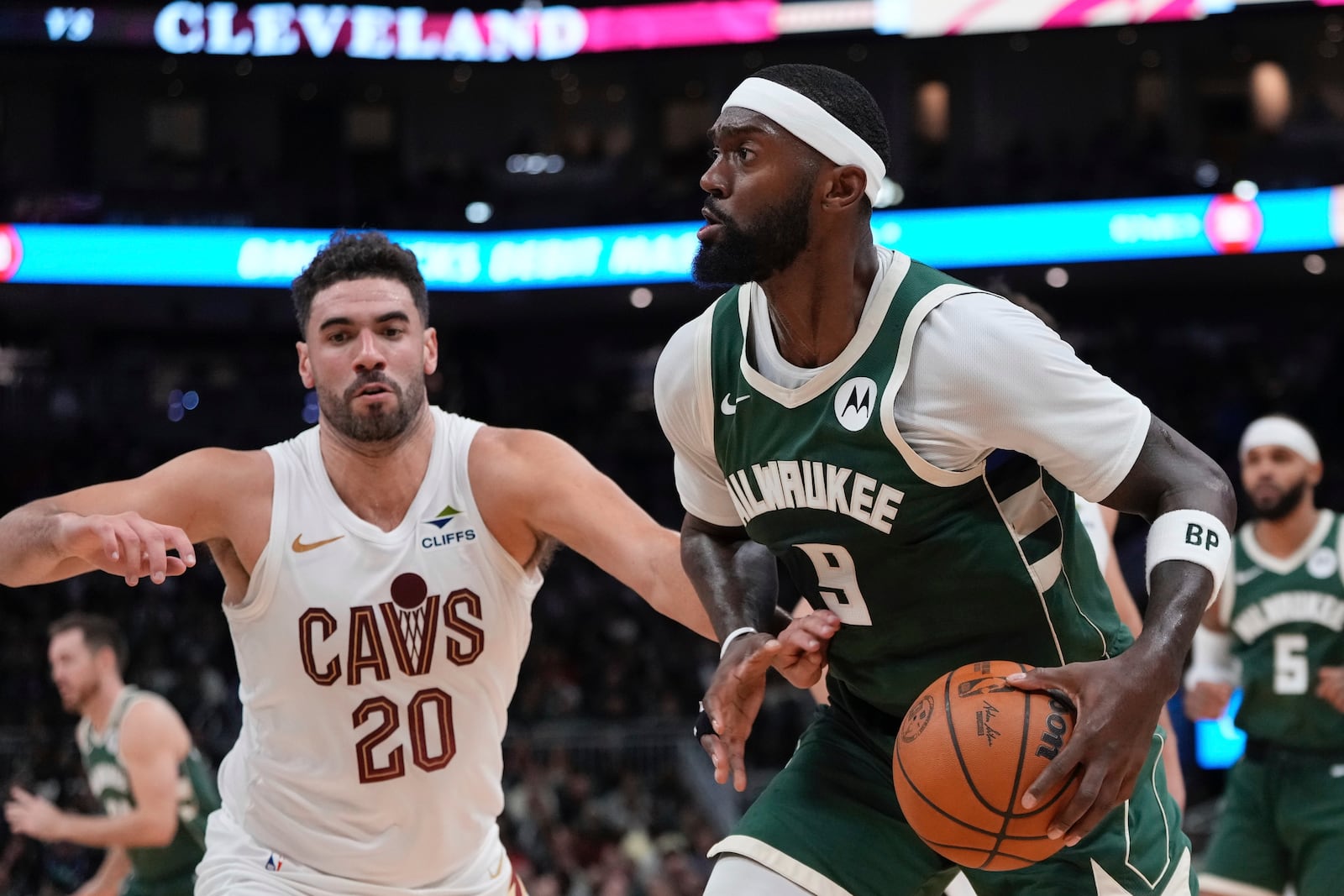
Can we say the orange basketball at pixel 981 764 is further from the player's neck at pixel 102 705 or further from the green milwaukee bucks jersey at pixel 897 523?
the player's neck at pixel 102 705

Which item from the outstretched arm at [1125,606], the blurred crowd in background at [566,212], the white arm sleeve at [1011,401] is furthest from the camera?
the blurred crowd in background at [566,212]

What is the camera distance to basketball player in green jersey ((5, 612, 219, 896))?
7234 mm

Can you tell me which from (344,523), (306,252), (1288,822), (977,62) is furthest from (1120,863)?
(977,62)

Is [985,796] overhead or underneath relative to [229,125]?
underneath

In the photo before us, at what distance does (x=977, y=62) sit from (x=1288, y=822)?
20.0 meters

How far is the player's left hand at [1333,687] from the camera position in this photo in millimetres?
6062

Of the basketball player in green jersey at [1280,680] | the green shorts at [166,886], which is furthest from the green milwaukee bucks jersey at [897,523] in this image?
the green shorts at [166,886]

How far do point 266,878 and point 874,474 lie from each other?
1989mm

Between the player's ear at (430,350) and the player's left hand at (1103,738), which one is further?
the player's ear at (430,350)

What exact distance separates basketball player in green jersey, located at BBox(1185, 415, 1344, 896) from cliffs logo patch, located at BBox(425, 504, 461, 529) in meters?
3.28

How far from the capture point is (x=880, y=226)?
19.4 meters

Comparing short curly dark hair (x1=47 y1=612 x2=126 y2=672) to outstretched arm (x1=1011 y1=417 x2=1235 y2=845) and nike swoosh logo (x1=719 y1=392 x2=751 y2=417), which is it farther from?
outstretched arm (x1=1011 y1=417 x2=1235 y2=845)

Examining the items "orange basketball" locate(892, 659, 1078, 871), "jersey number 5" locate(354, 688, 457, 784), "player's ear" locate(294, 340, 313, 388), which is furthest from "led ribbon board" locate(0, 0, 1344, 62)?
"orange basketball" locate(892, 659, 1078, 871)

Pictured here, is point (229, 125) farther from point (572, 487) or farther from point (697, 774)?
point (572, 487)
